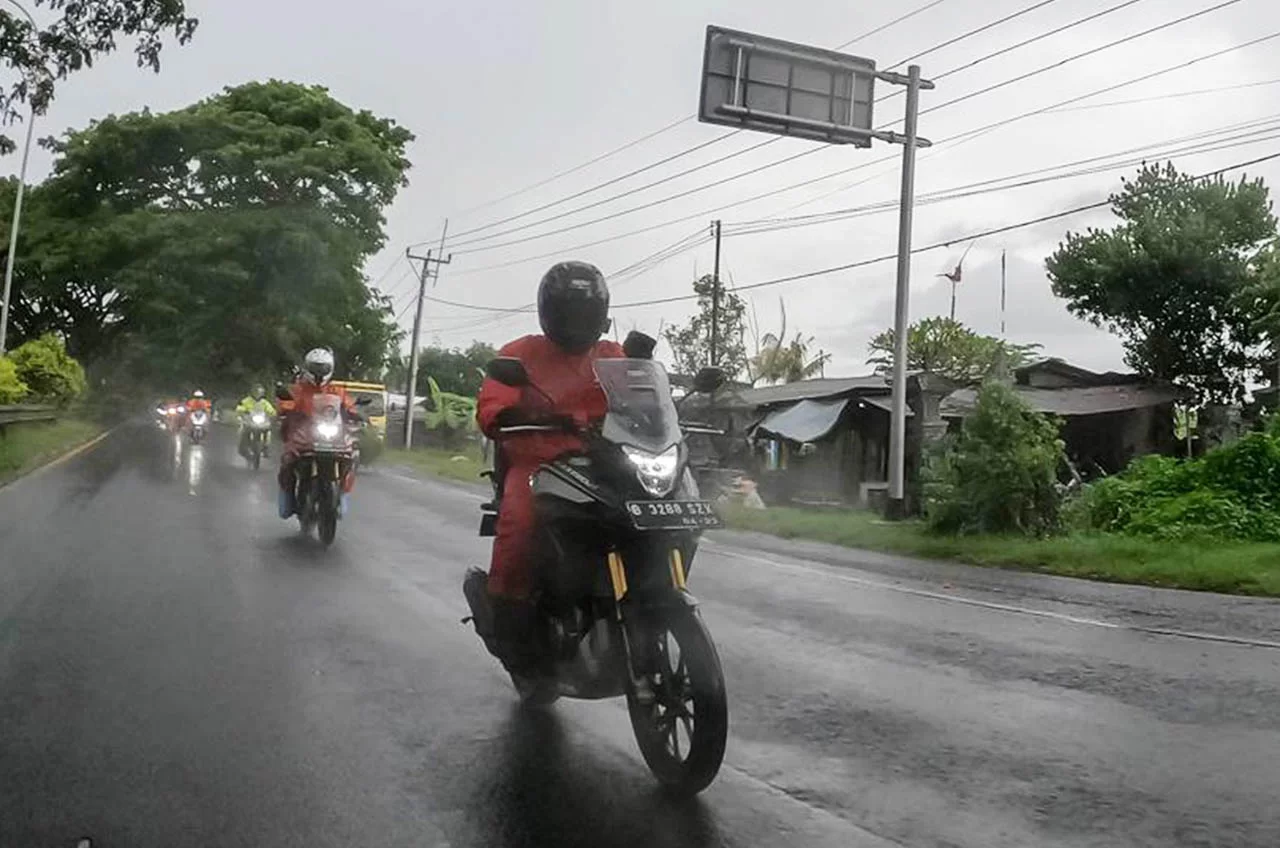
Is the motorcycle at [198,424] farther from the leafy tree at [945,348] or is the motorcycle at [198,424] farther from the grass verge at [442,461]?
the leafy tree at [945,348]

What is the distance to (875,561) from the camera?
14.6m

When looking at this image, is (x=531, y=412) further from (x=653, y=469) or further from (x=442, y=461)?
(x=442, y=461)

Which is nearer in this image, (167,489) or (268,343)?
(167,489)

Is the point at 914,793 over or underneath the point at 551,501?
underneath

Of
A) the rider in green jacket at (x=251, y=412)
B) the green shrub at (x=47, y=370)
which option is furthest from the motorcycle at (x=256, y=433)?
the green shrub at (x=47, y=370)

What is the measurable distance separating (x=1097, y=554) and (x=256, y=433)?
16.6m

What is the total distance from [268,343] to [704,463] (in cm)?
4268

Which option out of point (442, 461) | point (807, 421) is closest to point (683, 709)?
point (807, 421)

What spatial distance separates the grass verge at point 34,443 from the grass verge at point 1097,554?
1265 cm

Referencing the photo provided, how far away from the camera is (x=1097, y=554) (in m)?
14.1

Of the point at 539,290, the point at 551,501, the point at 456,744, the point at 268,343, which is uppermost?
the point at 268,343

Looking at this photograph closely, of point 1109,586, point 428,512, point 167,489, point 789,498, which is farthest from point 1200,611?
point 789,498

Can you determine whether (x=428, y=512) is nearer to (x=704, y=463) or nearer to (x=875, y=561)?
(x=875, y=561)

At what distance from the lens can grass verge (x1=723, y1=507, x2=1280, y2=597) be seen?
12289 mm
